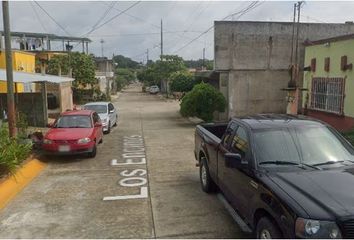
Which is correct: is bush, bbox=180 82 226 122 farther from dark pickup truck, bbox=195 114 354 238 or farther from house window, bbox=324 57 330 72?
dark pickup truck, bbox=195 114 354 238

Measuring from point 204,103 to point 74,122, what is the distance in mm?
8759

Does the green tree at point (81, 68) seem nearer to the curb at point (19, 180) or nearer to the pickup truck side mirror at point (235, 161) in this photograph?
the curb at point (19, 180)

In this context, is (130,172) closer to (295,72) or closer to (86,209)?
(86,209)

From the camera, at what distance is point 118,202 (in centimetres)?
739

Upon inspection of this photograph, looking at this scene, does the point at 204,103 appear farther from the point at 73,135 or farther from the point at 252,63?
the point at 73,135

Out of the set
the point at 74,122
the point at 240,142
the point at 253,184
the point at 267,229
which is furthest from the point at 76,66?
the point at 267,229

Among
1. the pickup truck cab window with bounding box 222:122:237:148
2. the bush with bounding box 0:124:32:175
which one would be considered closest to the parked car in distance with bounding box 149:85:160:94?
the bush with bounding box 0:124:32:175

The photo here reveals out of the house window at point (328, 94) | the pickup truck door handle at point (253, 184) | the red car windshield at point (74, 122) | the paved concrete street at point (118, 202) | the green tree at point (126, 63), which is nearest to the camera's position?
the pickup truck door handle at point (253, 184)

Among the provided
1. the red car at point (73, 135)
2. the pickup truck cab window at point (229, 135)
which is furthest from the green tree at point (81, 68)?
the pickup truck cab window at point (229, 135)

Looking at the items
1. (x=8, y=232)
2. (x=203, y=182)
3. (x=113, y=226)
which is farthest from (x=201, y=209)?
(x=8, y=232)

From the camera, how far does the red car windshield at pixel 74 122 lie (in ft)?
40.7

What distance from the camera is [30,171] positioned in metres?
10.0

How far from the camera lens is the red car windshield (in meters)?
12.4

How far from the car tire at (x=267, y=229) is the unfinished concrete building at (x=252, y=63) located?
16642mm
